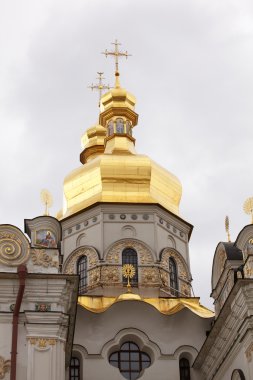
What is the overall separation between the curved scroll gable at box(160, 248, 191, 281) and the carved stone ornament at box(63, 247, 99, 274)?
7.27 ft

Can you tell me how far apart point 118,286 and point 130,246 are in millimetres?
1622

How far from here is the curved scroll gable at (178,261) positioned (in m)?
26.9

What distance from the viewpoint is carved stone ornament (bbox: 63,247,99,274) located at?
26.7 m

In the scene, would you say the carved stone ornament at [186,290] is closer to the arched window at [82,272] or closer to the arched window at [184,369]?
the arched window at [184,369]

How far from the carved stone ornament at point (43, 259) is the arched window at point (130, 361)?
24.5 ft

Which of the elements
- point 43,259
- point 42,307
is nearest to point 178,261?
point 43,259

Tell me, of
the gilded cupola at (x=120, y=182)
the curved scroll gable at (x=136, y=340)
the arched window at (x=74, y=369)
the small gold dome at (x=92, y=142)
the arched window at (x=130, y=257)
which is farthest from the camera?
the small gold dome at (x=92, y=142)

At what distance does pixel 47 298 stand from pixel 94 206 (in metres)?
10.4

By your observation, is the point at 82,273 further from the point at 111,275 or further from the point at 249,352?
the point at 249,352

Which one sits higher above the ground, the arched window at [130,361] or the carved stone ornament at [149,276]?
the carved stone ornament at [149,276]

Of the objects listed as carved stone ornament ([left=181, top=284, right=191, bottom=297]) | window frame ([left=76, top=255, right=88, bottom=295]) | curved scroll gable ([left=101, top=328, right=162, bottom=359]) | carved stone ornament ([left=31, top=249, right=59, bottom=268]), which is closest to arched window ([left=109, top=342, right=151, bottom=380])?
curved scroll gable ([left=101, top=328, right=162, bottom=359])

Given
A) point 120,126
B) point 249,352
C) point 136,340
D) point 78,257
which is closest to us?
point 249,352

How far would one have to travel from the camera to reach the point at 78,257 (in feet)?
89.4

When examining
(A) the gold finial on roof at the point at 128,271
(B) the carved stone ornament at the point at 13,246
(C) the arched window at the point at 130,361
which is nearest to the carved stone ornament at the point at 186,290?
(A) the gold finial on roof at the point at 128,271
